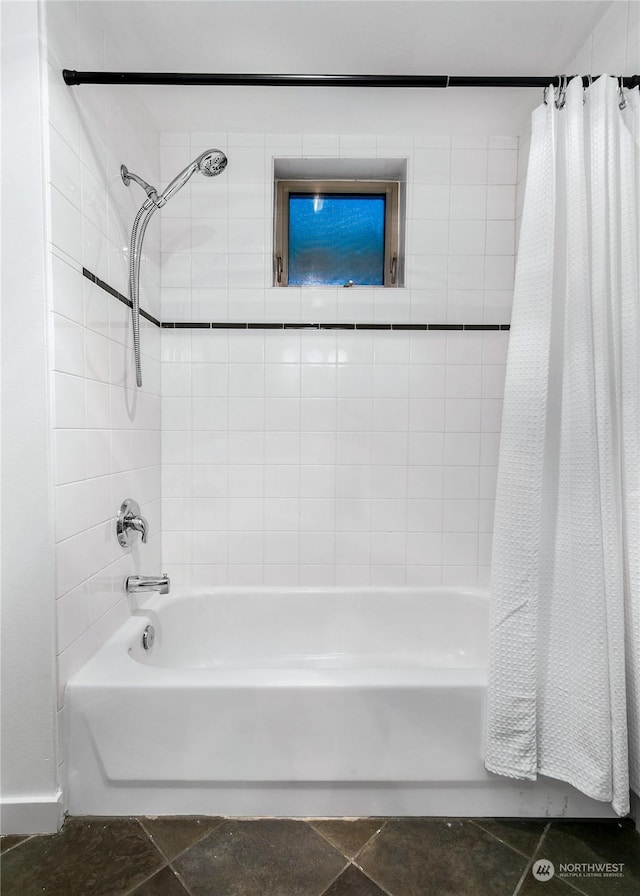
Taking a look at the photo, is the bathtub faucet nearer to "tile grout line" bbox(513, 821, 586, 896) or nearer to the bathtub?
the bathtub

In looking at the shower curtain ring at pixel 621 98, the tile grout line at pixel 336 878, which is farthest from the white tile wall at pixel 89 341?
the shower curtain ring at pixel 621 98

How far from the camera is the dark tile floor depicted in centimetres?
108

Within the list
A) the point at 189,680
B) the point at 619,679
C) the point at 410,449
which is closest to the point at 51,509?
the point at 189,680

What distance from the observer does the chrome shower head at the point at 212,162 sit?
56.1 inches

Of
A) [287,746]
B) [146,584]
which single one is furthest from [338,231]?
[287,746]

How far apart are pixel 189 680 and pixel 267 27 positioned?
199cm

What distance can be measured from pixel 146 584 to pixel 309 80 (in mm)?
1640

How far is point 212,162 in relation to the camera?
4.72 ft

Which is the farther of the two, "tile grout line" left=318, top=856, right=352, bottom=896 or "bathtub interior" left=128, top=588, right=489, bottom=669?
"bathtub interior" left=128, top=588, right=489, bottom=669

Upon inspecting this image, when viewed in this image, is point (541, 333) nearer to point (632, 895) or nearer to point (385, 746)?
point (385, 746)

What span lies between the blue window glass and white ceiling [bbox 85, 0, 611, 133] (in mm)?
302

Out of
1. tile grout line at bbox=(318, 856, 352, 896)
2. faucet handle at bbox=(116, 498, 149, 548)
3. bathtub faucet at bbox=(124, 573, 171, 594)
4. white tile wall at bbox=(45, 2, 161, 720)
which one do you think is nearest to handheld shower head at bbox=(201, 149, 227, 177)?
white tile wall at bbox=(45, 2, 161, 720)

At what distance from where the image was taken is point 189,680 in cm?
125

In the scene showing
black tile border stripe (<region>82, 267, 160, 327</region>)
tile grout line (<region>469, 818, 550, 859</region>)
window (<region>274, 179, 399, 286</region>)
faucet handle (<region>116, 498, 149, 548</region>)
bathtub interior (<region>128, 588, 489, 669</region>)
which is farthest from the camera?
window (<region>274, 179, 399, 286</region>)
